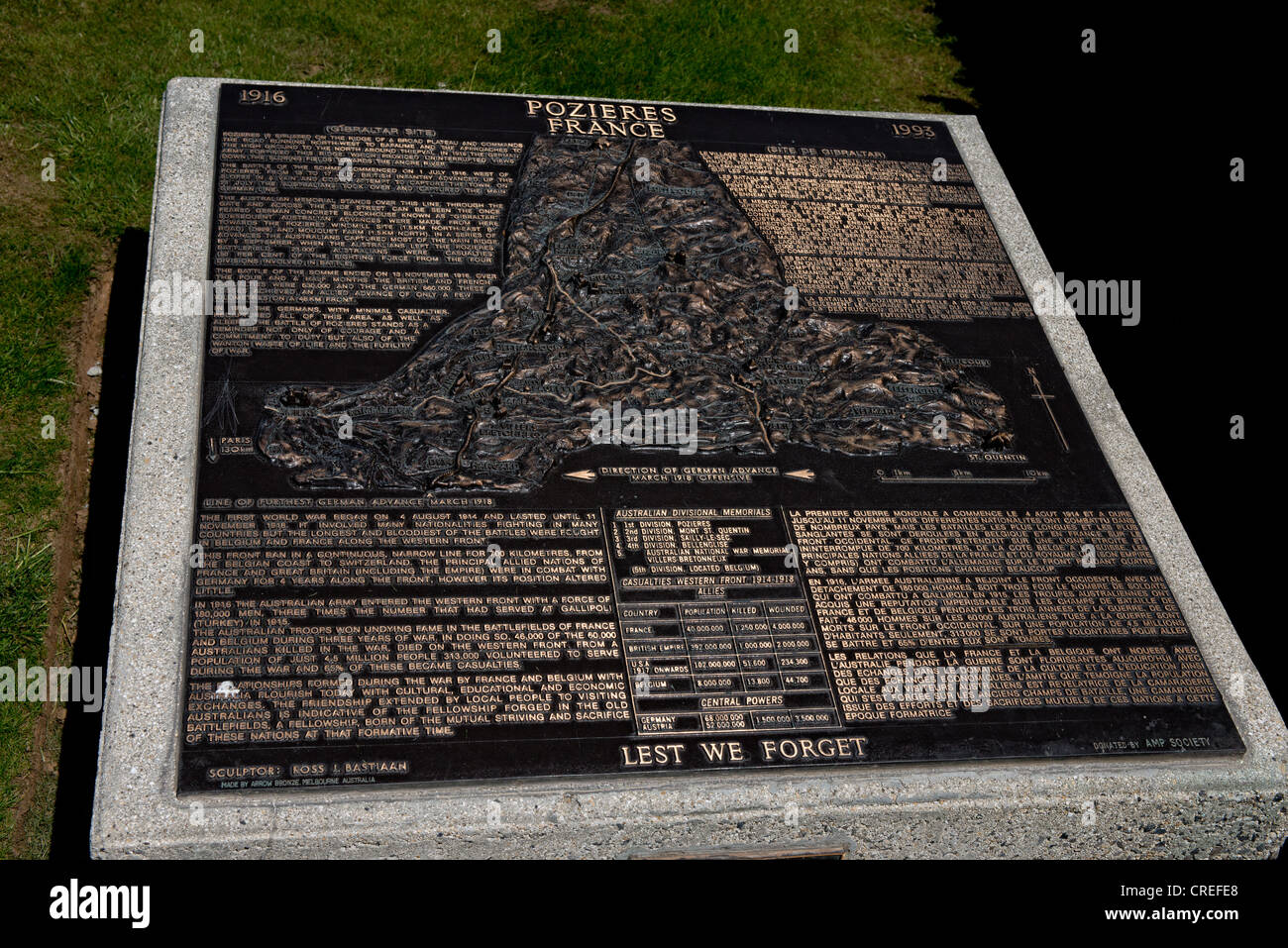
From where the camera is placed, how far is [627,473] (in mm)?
5551

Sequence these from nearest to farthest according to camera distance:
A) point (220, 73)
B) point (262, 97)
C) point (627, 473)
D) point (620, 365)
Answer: point (627, 473) < point (620, 365) < point (262, 97) < point (220, 73)

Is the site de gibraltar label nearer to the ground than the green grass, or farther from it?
nearer to the ground

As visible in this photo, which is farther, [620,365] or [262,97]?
[262,97]

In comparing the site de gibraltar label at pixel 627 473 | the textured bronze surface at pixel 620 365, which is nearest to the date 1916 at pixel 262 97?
the site de gibraltar label at pixel 627 473

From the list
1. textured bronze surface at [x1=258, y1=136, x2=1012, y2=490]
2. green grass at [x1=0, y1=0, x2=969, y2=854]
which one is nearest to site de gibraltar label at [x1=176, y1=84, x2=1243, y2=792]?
textured bronze surface at [x1=258, y1=136, x2=1012, y2=490]

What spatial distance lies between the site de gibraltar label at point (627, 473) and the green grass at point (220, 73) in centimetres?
196

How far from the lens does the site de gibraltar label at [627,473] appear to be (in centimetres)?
477

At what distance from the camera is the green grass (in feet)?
23.7

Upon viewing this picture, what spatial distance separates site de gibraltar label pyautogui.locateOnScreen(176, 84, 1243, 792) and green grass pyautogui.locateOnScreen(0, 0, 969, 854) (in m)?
1.96

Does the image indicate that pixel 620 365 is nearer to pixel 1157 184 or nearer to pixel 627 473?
pixel 627 473

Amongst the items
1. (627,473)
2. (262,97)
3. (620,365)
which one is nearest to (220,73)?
(262,97)

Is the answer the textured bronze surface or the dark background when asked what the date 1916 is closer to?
the textured bronze surface

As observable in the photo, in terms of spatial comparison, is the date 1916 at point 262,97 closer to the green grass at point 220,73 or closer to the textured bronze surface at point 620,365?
the textured bronze surface at point 620,365

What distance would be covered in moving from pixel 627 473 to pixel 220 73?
5614mm
